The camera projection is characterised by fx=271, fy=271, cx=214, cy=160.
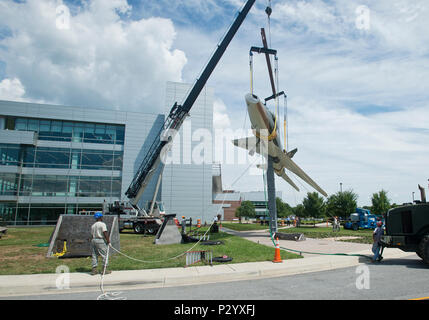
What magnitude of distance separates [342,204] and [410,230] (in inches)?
1322

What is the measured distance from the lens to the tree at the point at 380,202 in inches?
1650

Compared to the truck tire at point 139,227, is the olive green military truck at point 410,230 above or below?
above

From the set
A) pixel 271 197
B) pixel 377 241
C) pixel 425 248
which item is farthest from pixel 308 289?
pixel 271 197

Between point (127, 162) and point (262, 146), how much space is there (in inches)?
1103

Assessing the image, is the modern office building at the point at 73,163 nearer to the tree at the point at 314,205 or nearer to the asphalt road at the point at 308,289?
the tree at the point at 314,205

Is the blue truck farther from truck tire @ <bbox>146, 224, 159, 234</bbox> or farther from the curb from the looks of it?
the curb

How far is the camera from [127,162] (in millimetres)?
42281

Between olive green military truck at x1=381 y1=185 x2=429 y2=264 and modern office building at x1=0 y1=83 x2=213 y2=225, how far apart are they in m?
35.7

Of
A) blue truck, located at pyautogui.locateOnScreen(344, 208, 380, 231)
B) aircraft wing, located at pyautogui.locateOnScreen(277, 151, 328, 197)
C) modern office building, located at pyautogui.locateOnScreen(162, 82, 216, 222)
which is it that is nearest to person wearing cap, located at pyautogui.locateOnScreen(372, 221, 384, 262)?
aircraft wing, located at pyautogui.locateOnScreen(277, 151, 328, 197)

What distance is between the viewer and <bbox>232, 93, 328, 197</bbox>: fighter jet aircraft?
17505 millimetres

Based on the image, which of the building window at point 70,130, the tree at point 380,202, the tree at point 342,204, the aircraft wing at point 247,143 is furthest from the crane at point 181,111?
the tree at point 380,202

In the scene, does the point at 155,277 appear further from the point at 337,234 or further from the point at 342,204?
the point at 342,204

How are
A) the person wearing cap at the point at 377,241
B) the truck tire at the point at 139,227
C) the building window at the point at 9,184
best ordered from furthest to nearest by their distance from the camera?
the building window at the point at 9,184 → the truck tire at the point at 139,227 → the person wearing cap at the point at 377,241
